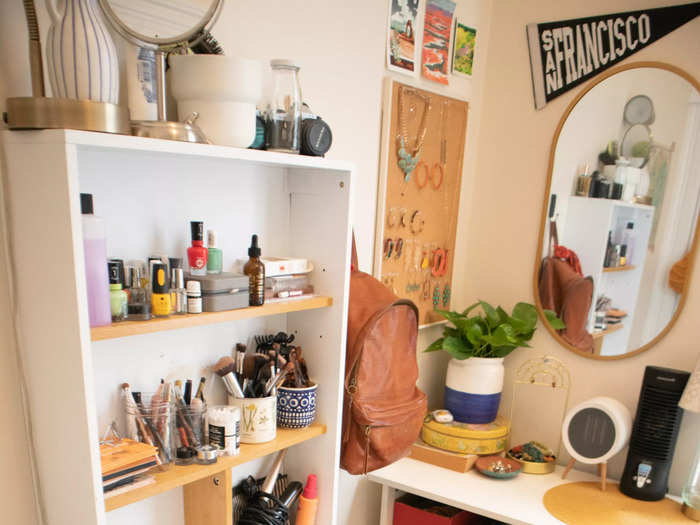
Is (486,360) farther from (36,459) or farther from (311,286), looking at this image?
(36,459)

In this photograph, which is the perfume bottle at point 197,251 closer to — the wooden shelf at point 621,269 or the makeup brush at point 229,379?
the makeup brush at point 229,379

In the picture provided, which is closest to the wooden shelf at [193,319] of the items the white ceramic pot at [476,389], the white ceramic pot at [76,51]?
the white ceramic pot at [76,51]

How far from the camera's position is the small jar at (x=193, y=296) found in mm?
944

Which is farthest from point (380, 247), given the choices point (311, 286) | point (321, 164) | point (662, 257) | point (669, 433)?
point (669, 433)

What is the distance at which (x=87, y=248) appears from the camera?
0.80 meters

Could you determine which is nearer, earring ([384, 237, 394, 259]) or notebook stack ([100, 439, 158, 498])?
notebook stack ([100, 439, 158, 498])

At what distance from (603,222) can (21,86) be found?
1.75m

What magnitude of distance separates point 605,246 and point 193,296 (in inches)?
58.4

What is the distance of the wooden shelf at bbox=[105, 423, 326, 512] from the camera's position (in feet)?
2.87

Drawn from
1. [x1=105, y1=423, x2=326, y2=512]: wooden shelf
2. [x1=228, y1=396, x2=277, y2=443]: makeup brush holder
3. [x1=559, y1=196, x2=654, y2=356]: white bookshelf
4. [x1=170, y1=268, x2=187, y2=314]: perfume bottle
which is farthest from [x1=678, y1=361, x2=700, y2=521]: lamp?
[x1=170, y1=268, x2=187, y2=314]: perfume bottle

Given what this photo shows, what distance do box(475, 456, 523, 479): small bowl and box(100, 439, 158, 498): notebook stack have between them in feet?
3.72

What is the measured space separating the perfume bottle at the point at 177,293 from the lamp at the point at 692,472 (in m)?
1.46

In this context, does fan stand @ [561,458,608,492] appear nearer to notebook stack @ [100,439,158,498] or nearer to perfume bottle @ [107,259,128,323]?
notebook stack @ [100,439,158,498]

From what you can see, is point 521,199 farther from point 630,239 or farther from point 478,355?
point 478,355
